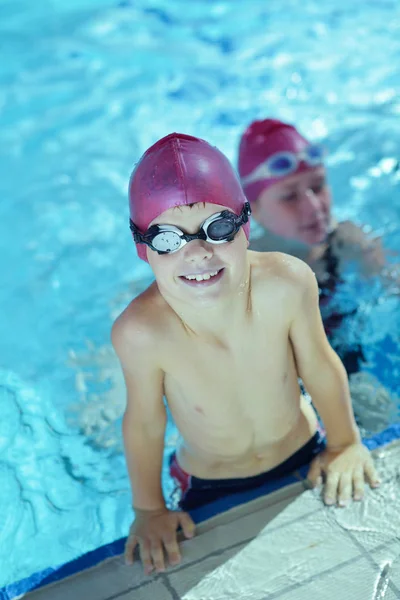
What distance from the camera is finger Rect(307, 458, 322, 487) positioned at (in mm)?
2869

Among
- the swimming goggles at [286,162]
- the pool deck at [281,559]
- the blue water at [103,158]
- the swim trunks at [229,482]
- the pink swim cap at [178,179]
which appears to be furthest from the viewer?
the swimming goggles at [286,162]

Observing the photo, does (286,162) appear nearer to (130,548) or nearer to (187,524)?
(187,524)

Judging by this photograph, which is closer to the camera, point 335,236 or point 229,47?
point 335,236

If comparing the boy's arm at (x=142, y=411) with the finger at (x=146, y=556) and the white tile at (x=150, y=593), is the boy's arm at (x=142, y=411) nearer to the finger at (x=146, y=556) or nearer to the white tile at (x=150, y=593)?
the finger at (x=146, y=556)

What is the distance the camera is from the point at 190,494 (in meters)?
3.18

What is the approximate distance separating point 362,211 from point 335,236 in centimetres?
124

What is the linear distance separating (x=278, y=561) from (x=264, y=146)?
2824mm

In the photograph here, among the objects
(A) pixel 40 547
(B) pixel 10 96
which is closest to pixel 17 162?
(B) pixel 10 96

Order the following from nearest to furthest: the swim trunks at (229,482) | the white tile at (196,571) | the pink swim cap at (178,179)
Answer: the pink swim cap at (178,179) < the white tile at (196,571) < the swim trunks at (229,482)

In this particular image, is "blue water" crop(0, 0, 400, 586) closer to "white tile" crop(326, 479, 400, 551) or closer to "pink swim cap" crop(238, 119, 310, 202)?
"pink swim cap" crop(238, 119, 310, 202)

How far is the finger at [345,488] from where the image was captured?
2748 millimetres

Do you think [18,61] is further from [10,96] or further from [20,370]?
[20,370]

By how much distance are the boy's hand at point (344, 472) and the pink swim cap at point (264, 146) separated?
2.16m

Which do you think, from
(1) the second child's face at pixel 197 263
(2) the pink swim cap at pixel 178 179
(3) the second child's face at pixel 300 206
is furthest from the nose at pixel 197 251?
(3) the second child's face at pixel 300 206
